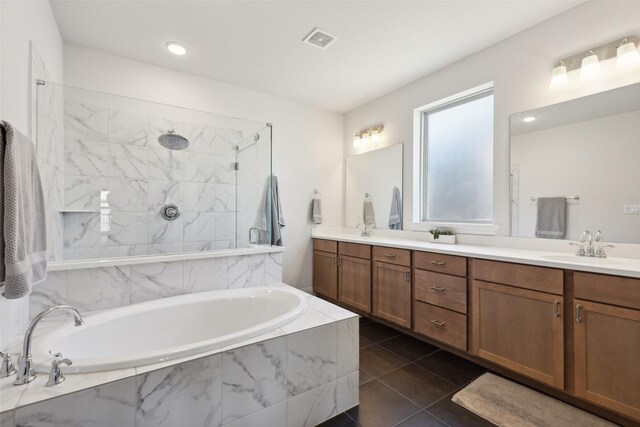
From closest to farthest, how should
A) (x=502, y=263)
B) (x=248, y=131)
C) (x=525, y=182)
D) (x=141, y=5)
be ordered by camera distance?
(x=502, y=263) → (x=141, y=5) → (x=525, y=182) → (x=248, y=131)

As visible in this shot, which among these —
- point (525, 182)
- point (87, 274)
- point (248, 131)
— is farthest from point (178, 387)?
point (525, 182)

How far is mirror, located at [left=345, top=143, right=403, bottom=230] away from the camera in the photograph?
3.32m

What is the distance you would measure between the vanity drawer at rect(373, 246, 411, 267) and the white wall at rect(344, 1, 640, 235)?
638 mm

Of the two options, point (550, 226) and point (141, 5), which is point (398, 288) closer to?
point (550, 226)

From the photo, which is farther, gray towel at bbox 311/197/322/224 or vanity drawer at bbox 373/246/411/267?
gray towel at bbox 311/197/322/224

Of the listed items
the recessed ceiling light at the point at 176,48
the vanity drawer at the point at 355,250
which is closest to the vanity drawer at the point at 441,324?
the vanity drawer at the point at 355,250

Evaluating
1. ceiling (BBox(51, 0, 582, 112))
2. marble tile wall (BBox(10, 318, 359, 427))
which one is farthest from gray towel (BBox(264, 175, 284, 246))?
marble tile wall (BBox(10, 318, 359, 427))

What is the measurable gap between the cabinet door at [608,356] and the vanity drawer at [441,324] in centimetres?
65

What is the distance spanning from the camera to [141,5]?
2.01m

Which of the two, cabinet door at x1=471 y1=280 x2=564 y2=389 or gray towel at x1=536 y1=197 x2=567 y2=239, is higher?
gray towel at x1=536 y1=197 x2=567 y2=239

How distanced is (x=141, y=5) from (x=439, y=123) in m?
2.78

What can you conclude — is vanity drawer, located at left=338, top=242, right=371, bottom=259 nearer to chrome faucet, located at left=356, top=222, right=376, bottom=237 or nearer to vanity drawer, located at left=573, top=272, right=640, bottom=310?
chrome faucet, located at left=356, top=222, right=376, bottom=237

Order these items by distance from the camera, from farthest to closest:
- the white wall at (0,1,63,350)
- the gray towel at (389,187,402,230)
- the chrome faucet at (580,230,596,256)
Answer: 1. the gray towel at (389,187,402,230)
2. the chrome faucet at (580,230,596,256)
3. the white wall at (0,1,63,350)

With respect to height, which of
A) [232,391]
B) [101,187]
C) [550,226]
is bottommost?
[232,391]
